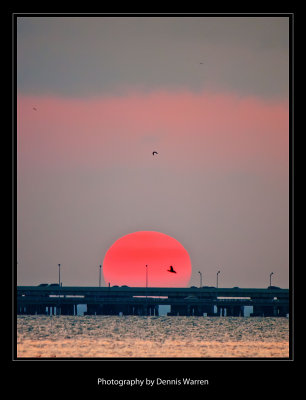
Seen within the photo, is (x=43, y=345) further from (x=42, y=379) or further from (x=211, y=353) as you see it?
(x=42, y=379)

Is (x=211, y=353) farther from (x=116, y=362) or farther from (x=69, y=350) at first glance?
(x=116, y=362)
